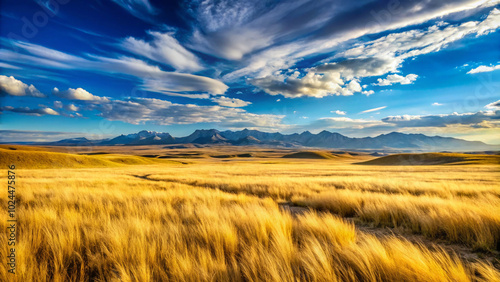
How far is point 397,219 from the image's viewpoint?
5.88 meters

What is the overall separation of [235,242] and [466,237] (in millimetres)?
4557

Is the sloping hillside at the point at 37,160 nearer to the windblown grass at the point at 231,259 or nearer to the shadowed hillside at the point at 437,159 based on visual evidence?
the windblown grass at the point at 231,259

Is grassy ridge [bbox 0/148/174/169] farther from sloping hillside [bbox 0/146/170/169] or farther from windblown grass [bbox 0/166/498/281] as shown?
windblown grass [bbox 0/166/498/281]

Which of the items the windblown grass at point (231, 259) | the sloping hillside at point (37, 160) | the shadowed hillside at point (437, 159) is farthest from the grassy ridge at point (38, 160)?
the shadowed hillside at point (437, 159)

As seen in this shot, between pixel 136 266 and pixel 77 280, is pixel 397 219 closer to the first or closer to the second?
pixel 136 266

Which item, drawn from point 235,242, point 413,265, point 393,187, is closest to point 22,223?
point 235,242

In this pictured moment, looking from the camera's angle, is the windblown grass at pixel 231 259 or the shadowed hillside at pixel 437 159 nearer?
the windblown grass at pixel 231 259

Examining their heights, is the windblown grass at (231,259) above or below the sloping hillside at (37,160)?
above

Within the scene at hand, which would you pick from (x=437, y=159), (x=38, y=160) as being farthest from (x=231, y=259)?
(x=437, y=159)

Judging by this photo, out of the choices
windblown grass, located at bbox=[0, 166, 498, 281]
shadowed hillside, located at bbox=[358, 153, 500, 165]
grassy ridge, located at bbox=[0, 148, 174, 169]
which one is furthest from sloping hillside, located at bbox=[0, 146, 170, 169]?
shadowed hillside, located at bbox=[358, 153, 500, 165]

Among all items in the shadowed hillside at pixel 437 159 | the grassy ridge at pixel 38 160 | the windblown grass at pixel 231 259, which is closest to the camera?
the windblown grass at pixel 231 259

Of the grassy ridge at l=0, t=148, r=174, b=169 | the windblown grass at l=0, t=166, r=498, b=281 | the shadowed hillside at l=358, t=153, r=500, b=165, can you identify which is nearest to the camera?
the windblown grass at l=0, t=166, r=498, b=281

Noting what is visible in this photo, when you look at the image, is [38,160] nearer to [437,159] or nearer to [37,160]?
[37,160]

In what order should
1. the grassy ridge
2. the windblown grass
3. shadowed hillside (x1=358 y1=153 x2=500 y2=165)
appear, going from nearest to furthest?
the windblown grass < the grassy ridge < shadowed hillside (x1=358 y1=153 x2=500 y2=165)
